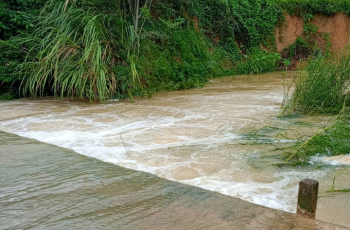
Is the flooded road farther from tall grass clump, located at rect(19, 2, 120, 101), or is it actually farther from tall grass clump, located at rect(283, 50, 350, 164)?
tall grass clump, located at rect(19, 2, 120, 101)

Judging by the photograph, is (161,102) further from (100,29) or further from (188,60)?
(188,60)

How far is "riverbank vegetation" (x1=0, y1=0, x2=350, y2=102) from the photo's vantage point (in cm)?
837

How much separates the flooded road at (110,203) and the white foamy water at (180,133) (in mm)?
287

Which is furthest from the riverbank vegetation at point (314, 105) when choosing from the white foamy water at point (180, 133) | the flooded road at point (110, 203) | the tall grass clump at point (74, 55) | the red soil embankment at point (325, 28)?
the red soil embankment at point (325, 28)

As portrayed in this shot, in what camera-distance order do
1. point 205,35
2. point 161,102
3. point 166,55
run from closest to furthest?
1. point 161,102
2. point 166,55
3. point 205,35

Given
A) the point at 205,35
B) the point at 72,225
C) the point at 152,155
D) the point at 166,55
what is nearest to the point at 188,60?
the point at 166,55

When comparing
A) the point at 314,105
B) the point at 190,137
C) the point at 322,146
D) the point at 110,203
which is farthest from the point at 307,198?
the point at 314,105

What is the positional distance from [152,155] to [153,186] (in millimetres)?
1060

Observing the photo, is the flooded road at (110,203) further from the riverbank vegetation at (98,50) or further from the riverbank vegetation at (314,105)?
the riverbank vegetation at (98,50)

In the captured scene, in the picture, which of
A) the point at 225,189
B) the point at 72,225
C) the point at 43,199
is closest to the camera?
the point at 72,225

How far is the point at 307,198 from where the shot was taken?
9.80 ft

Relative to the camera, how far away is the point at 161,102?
8672 mm

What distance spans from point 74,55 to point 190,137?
12.2 feet

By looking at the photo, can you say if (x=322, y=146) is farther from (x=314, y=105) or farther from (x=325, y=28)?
(x=325, y=28)
